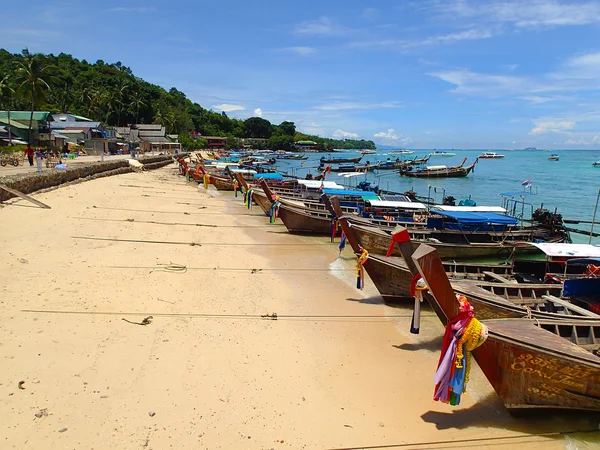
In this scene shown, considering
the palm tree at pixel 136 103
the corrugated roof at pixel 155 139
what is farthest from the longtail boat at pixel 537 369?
the palm tree at pixel 136 103

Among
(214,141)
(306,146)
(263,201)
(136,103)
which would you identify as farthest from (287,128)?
(263,201)

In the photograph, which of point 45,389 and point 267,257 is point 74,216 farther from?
point 45,389

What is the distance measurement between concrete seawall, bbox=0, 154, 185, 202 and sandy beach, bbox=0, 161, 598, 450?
17.6 feet

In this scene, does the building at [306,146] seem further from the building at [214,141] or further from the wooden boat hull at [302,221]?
the wooden boat hull at [302,221]

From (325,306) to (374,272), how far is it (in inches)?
69.0

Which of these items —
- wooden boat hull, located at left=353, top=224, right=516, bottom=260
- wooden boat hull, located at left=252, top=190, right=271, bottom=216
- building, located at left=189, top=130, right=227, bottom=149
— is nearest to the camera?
wooden boat hull, located at left=353, top=224, right=516, bottom=260

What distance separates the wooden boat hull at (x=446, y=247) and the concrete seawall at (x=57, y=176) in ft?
51.5

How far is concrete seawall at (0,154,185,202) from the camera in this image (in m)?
18.8

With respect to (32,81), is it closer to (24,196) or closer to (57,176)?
(57,176)

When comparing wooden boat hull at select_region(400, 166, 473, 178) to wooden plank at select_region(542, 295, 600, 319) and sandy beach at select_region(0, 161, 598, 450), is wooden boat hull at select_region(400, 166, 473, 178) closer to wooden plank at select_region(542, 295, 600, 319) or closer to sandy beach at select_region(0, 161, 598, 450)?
sandy beach at select_region(0, 161, 598, 450)

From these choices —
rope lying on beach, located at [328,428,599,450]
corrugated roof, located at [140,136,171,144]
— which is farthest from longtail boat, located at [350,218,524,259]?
corrugated roof, located at [140,136,171,144]

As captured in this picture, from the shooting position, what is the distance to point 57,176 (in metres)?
24.4

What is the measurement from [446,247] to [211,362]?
45.8ft

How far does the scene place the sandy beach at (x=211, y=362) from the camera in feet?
20.0
